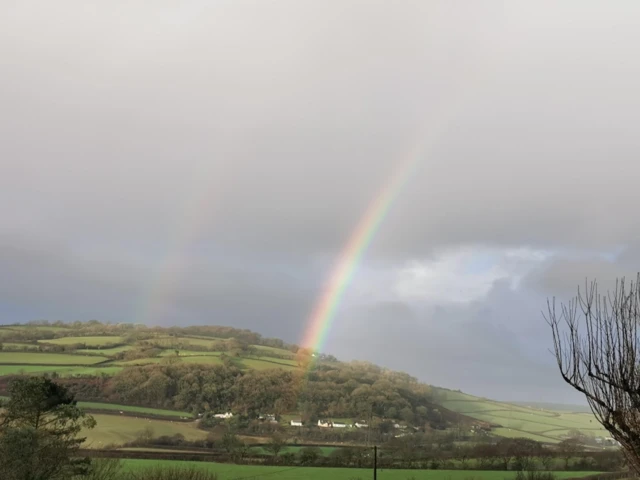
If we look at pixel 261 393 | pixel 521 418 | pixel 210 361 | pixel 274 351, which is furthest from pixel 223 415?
pixel 521 418

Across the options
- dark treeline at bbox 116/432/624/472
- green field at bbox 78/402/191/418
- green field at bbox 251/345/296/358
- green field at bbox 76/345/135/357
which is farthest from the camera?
green field at bbox 251/345/296/358

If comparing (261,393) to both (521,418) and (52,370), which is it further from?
(521,418)

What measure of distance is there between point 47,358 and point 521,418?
97.1 meters

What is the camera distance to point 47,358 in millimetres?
98000

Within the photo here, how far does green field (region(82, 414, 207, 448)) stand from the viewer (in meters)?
70.8

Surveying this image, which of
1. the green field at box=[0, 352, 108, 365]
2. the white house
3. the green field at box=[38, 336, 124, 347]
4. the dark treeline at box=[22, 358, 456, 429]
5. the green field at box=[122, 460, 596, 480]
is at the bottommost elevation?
the green field at box=[122, 460, 596, 480]

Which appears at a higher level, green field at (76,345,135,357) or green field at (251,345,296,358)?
green field at (251,345,296,358)

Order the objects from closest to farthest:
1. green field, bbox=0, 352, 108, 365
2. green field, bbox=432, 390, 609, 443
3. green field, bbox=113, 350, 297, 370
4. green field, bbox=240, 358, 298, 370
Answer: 1. green field, bbox=0, 352, 108, 365
2. green field, bbox=432, 390, 609, 443
3. green field, bbox=113, 350, 297, 370
4. green field, bbox=240, 358, 298, 370

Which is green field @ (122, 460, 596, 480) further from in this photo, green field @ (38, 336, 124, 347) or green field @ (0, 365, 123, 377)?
green field @ (38, 336, 124, 347)

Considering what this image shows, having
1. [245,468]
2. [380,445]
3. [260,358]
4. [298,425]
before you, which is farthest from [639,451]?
[260,358]

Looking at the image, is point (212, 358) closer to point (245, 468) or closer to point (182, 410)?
point (182, 410)

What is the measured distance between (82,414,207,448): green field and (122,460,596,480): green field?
588 inches

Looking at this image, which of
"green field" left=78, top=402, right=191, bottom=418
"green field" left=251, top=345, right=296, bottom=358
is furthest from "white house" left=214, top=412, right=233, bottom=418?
"green field" left=251, top=345, right=296, bottom=358

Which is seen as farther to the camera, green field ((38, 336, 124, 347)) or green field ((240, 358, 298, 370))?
green field ((38, 336, 124, 347))
